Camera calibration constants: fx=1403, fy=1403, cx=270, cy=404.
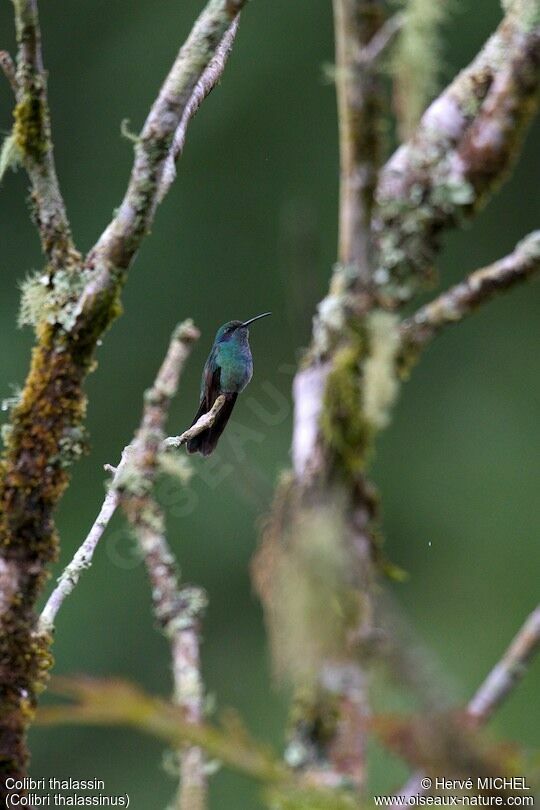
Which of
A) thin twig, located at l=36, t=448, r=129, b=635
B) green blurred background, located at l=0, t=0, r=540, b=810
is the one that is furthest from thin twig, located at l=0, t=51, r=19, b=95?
green blurred background, located at l=0, t=0, r=540, b=810

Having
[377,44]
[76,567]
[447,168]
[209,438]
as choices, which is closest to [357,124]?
[377,44]

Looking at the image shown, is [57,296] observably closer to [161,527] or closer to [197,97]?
[161,527]

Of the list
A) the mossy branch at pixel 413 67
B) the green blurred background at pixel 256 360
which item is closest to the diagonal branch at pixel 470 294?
the mossy branch at pixel 413 67

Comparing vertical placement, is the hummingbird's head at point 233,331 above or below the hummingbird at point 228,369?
above

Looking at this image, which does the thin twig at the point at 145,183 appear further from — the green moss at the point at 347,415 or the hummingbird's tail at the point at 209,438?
the hummingbird's tail at the point at 209,438

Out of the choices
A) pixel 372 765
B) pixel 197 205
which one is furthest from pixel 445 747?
pixel 197 205

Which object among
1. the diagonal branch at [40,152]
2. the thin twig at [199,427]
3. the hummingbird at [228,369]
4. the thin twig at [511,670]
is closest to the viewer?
the thin twig at [511,670]

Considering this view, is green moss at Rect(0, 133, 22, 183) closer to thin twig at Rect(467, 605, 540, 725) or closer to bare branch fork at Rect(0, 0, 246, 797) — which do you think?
bare branch fork at Rect(0, 0, 246, 797)
